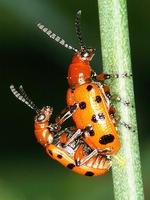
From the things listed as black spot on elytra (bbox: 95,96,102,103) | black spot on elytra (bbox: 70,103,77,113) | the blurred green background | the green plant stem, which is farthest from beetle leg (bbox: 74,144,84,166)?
the blurred green background

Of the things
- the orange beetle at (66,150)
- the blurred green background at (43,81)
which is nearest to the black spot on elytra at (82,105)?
the orange beetle at (66,150)

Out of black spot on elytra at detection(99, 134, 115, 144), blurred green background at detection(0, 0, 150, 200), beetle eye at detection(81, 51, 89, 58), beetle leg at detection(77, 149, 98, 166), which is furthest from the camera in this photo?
blurred green background at detection(0, 0, 150, 200)

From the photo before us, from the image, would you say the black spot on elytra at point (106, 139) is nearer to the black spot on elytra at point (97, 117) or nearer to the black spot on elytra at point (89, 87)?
the black spot on elytra at point (97, 117)

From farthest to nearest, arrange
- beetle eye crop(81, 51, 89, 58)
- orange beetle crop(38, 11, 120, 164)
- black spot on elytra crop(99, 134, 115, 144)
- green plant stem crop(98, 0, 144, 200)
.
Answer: beetle eye crop(81, 51, 89, 58) < orange beetle crop(38, 11, 120, 164) < black spot on elytra crop(99, 134, 115, 144) < green plant stem crop(98, 0, 144, 200)

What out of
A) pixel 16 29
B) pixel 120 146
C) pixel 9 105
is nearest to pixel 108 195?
pixel 9 105

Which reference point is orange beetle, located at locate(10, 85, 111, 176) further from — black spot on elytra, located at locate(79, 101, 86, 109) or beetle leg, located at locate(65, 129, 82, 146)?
black spot on elytra, located at locate(79, 101, 86, 109)
